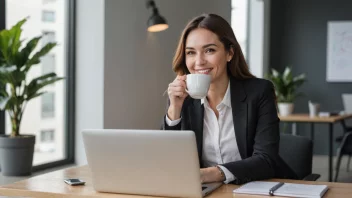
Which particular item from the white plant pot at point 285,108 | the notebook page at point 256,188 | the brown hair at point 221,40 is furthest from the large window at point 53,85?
the white plant pot at point 285,108

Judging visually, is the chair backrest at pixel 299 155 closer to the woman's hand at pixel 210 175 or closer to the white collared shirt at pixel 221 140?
the white collared shirt at pixel 221 140

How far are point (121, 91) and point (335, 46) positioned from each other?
4.88 meters

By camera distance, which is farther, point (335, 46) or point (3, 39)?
point (335, 46)

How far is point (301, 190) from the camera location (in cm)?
170

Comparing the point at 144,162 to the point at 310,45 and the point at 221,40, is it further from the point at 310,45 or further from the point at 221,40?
the point at 310,45

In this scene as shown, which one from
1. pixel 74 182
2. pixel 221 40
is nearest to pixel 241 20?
pixel 221 40

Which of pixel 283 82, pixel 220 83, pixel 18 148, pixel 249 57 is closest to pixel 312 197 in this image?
pixel 220 83

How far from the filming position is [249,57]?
829 cm

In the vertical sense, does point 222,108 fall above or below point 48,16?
below

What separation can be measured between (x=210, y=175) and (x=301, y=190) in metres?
0.31

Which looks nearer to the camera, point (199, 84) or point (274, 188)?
point (274, 188)

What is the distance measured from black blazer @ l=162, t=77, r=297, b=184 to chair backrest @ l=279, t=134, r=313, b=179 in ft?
1.33

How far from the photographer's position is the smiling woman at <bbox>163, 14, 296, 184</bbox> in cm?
217

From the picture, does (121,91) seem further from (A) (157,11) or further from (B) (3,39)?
(B) (3,39)
